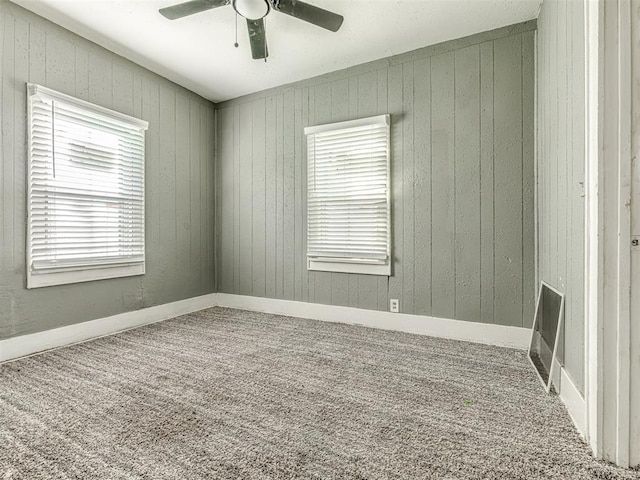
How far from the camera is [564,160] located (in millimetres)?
1871

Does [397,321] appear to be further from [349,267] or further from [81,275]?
[81,275]

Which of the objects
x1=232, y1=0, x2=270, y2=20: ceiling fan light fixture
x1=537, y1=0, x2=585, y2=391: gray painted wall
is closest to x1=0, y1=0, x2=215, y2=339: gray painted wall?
x1=232, y1=0, x2=270, y2=20: ceiling fan light fixture

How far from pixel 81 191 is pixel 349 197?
93.5 inches

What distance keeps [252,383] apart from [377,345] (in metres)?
1.13

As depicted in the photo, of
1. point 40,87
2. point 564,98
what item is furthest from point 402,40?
point 40,87

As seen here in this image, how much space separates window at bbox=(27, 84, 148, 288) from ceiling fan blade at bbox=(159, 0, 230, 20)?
118 cm

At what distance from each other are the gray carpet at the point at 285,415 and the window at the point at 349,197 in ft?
3.09

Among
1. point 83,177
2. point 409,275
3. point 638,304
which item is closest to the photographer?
point 638,304

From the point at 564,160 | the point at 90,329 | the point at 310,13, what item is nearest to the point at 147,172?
the point at 90,329

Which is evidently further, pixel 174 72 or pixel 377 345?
pixel 174 72

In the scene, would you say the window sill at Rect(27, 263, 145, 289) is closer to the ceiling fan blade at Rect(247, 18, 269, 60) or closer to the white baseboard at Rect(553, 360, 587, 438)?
the ceiling fan blade at Rect(247, 18, 269, 60)

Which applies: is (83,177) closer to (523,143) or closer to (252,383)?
(252,383)

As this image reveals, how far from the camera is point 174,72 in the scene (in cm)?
351

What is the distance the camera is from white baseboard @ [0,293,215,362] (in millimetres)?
2479
